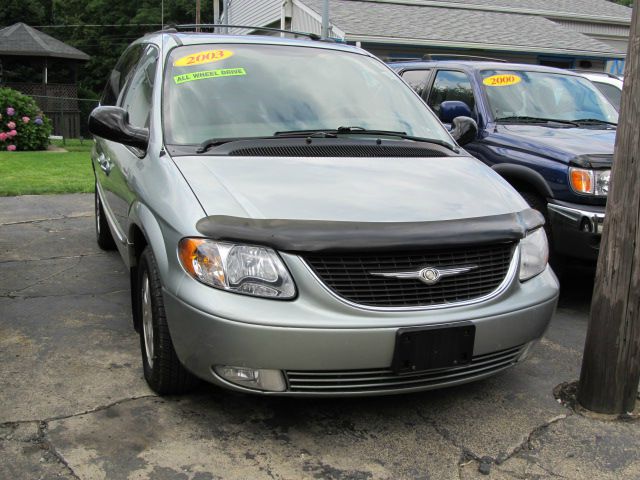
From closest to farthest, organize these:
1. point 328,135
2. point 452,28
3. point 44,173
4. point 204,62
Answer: point 328,135 < point 204,62 < point 44,173 < point 452,28

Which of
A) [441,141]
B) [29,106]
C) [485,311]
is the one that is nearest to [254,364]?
[485,311]

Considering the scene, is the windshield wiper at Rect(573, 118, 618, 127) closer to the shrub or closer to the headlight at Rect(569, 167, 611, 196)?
the headlight at Rect(569, 167, 611, 196)

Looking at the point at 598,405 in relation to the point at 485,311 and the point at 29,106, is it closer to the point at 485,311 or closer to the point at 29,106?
the point at 485,311

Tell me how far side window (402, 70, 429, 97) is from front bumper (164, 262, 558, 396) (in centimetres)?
432

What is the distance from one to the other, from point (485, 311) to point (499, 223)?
42 cm

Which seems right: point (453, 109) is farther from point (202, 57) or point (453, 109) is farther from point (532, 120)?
point (202, 57)

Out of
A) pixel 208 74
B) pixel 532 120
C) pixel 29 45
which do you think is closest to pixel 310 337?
pixel 208 74

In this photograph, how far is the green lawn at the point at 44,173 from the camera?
30.6 feet

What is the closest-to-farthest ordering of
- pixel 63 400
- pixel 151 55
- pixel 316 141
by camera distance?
pixel 63 400, pixel 316 141, pixel 151 55

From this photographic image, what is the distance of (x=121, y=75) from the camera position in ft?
18.1

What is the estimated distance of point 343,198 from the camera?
10.0 feet

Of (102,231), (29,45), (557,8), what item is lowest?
(102,231)

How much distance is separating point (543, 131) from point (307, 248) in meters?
3.42

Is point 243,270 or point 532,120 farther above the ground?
point 532,120
